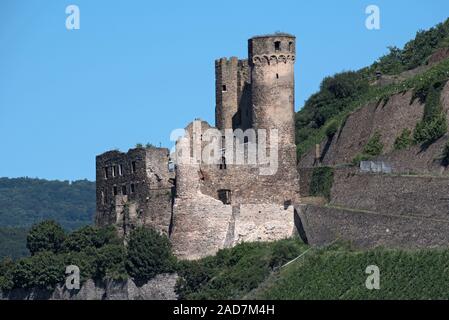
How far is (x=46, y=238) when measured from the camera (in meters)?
71.6

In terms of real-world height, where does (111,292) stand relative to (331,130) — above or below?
below

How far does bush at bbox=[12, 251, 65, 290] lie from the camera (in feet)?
227

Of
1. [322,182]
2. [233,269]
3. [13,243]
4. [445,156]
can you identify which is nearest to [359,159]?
[322,182]

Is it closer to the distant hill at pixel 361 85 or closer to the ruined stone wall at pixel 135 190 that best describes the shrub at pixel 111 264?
the ruined stone wall at pixel 135 190

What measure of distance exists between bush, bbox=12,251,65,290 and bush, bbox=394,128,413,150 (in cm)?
1171

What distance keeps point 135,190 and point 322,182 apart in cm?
610

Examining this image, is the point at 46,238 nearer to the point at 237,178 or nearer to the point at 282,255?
the point at 237,178

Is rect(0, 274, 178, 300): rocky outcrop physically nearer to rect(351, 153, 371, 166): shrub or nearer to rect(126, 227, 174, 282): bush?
rect(126, 227, 174, 282): bush

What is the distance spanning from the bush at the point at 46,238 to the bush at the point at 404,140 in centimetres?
1137

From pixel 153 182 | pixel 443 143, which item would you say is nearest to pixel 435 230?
pixel 443 143

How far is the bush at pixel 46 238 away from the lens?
234ft

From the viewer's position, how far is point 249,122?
69.9 m
